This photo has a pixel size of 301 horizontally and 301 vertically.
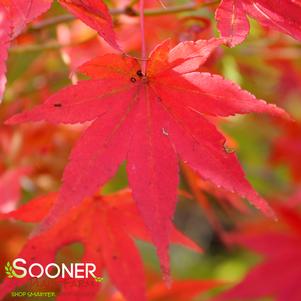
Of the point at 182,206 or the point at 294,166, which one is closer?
the point at 294,166

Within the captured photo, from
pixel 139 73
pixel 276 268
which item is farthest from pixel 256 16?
pixel 276 268

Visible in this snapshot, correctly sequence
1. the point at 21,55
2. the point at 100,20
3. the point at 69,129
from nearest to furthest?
the point at 100,20 < the point at 21,55 < the point at 69,129

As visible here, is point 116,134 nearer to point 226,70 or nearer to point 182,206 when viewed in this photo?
point 226,70

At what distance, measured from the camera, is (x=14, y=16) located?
57 centimetres

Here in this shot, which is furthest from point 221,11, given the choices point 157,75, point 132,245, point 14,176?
point 14,176

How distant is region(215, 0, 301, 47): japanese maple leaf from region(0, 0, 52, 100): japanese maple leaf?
16cm

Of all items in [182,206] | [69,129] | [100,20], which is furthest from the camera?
[182,206]

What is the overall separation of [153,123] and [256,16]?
148mm

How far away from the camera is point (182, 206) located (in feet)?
7.53

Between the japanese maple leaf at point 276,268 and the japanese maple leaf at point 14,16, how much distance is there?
72cm

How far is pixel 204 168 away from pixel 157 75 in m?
0.10

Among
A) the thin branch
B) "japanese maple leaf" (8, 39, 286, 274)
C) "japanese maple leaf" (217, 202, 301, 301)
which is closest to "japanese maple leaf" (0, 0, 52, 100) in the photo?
"japanese maple leaf" (8, 39, 286, 274)

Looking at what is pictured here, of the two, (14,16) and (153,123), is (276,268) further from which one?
(14,16)

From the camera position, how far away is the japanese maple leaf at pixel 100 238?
0.78m
